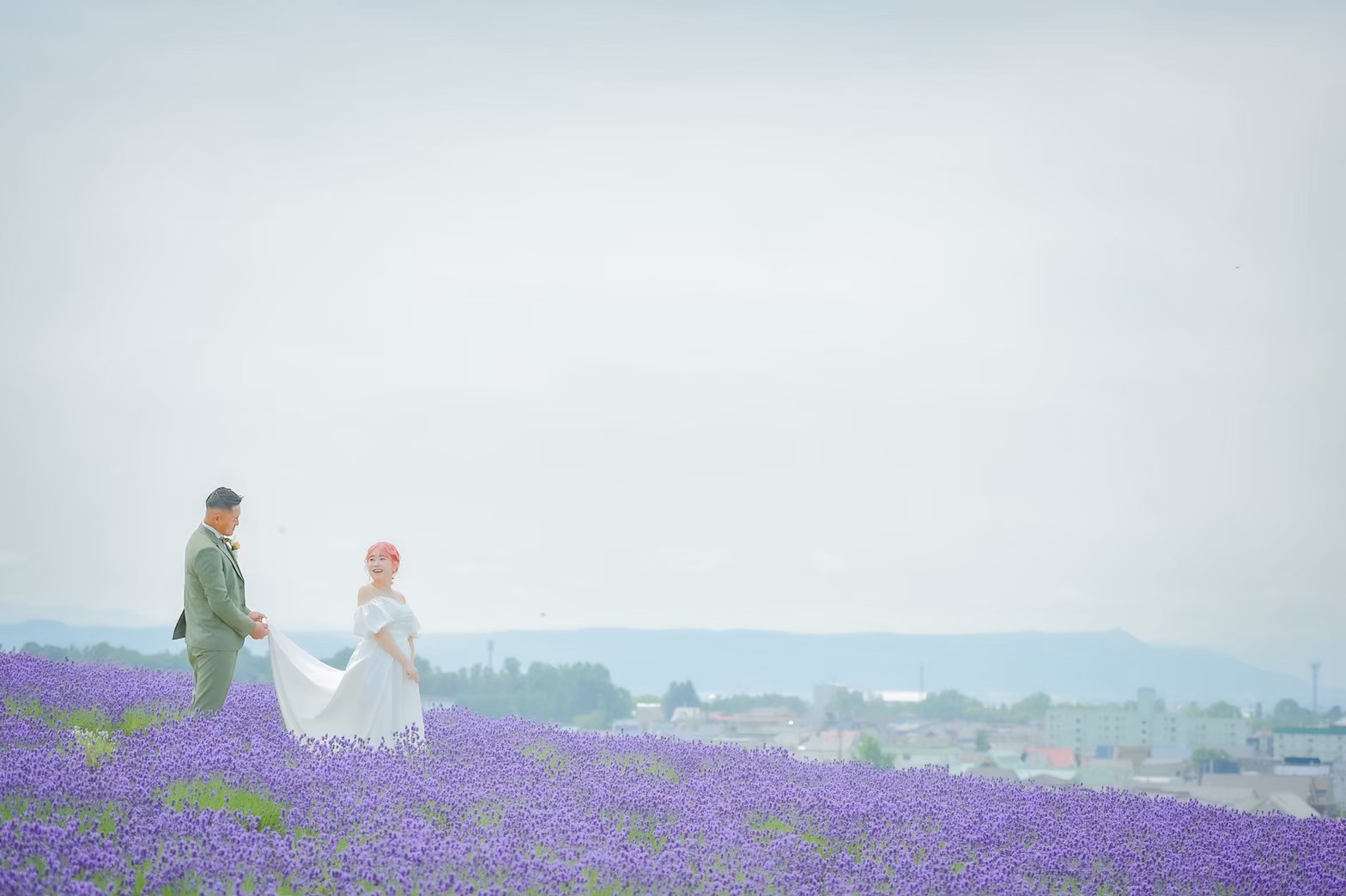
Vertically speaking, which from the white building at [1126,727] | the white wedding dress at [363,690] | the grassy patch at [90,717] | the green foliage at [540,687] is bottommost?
the white building at [1126,727]

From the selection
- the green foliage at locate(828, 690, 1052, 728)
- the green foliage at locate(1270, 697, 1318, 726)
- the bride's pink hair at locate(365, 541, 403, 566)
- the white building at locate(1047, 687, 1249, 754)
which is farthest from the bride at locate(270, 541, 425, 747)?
the white building at locate(1047, 687, 1249, 754)

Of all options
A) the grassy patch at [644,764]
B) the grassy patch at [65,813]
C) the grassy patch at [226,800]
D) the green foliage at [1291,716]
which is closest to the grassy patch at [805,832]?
the grassy patch at [644,764]

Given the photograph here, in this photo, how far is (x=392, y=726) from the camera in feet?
29.2

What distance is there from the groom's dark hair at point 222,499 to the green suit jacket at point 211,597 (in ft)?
0.60

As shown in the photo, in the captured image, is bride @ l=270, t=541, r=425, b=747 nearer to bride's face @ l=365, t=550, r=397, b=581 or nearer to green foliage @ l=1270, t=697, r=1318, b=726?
bride's face @ l=365, t=550, r=397, b=581

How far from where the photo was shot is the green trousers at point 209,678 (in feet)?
29.0

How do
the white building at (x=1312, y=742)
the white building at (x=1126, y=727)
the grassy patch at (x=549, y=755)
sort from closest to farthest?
1. the grassy patch at (x=549, y=755)
2. the white building at (x=1312, y=742)
3. the white building at (x=1126, y=727)

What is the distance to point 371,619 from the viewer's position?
29.2ft

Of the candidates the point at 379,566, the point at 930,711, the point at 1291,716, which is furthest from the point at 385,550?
the point at 1291,716

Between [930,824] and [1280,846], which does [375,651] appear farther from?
[1280,846]

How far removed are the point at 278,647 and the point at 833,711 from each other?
13999 centimetres

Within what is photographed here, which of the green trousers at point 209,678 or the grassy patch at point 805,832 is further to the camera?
the green trousers at point 209,678

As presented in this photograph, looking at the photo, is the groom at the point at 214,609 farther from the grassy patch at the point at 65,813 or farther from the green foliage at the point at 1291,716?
the green foliage at the point at 1291,716

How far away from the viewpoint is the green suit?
8680 millimetres
